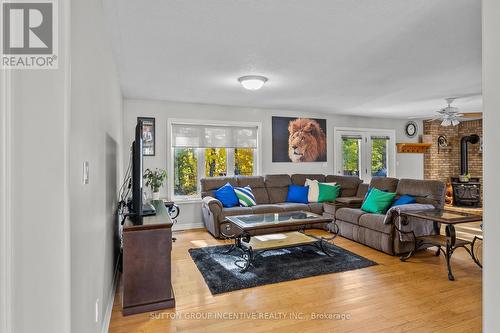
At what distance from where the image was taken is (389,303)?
97.5 inches

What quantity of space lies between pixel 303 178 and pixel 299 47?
354cm

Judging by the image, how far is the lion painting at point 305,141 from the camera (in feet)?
20.6

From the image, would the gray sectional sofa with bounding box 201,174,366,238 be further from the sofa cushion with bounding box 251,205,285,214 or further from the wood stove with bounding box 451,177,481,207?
the wood stove with bounding box 451,177,481,207

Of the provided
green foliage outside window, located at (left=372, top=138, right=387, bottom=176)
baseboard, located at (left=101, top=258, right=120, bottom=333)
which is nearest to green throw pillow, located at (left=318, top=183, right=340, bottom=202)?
green foliage outside window, located at (left=372, top=138, right=387, bottom=176)

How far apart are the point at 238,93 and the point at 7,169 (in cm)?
402

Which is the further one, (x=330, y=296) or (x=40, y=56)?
(x=330, y=296)

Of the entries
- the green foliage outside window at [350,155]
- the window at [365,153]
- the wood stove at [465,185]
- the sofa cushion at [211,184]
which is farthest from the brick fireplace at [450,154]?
the sofa cushion at [211,184]

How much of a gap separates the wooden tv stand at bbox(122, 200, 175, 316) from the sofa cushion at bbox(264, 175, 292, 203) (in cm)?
332

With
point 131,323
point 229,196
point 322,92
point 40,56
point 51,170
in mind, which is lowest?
point 131,323

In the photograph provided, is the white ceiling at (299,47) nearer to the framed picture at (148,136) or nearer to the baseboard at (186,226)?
the framed picture at (148,136)

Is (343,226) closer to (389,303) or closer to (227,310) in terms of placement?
(389,303)

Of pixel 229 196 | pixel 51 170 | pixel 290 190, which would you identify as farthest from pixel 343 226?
pixel 51 170

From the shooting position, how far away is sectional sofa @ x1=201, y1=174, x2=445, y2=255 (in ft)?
12.9

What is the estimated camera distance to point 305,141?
6418 mm
